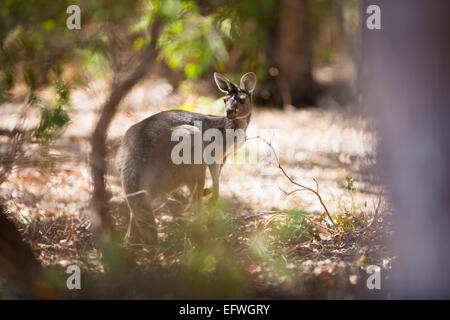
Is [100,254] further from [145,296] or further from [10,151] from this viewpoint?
[10,151]

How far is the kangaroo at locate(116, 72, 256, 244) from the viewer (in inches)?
137

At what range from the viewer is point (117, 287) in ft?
10.2

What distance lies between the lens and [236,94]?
3.91m

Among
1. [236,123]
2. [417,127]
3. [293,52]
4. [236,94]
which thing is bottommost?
[417,127]

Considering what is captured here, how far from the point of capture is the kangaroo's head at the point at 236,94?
3.83 metres

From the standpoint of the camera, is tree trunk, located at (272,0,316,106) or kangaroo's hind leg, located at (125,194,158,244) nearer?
kangaroo's hind leg, located at (125,194,158,244)

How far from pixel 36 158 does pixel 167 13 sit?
1.49 meters

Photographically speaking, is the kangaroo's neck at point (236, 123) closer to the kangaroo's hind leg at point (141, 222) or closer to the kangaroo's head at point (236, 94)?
the kangaroo's head at point (236, 94)

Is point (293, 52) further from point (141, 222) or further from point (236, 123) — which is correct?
point (141, 222)

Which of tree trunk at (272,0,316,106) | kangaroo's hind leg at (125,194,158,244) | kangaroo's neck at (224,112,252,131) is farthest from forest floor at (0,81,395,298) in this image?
tree trunk at (272,0,316,106)

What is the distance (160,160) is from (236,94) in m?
0.90

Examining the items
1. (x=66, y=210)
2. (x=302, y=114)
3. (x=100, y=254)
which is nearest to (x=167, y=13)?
(x=100, y=254)

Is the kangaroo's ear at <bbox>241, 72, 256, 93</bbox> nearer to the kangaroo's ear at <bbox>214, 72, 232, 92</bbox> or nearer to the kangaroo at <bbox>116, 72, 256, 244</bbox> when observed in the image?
the kangaroo at <bbox>116, 72, 256, 244</bbox>

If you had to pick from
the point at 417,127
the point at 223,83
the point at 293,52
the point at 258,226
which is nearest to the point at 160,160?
the point at 223,83
